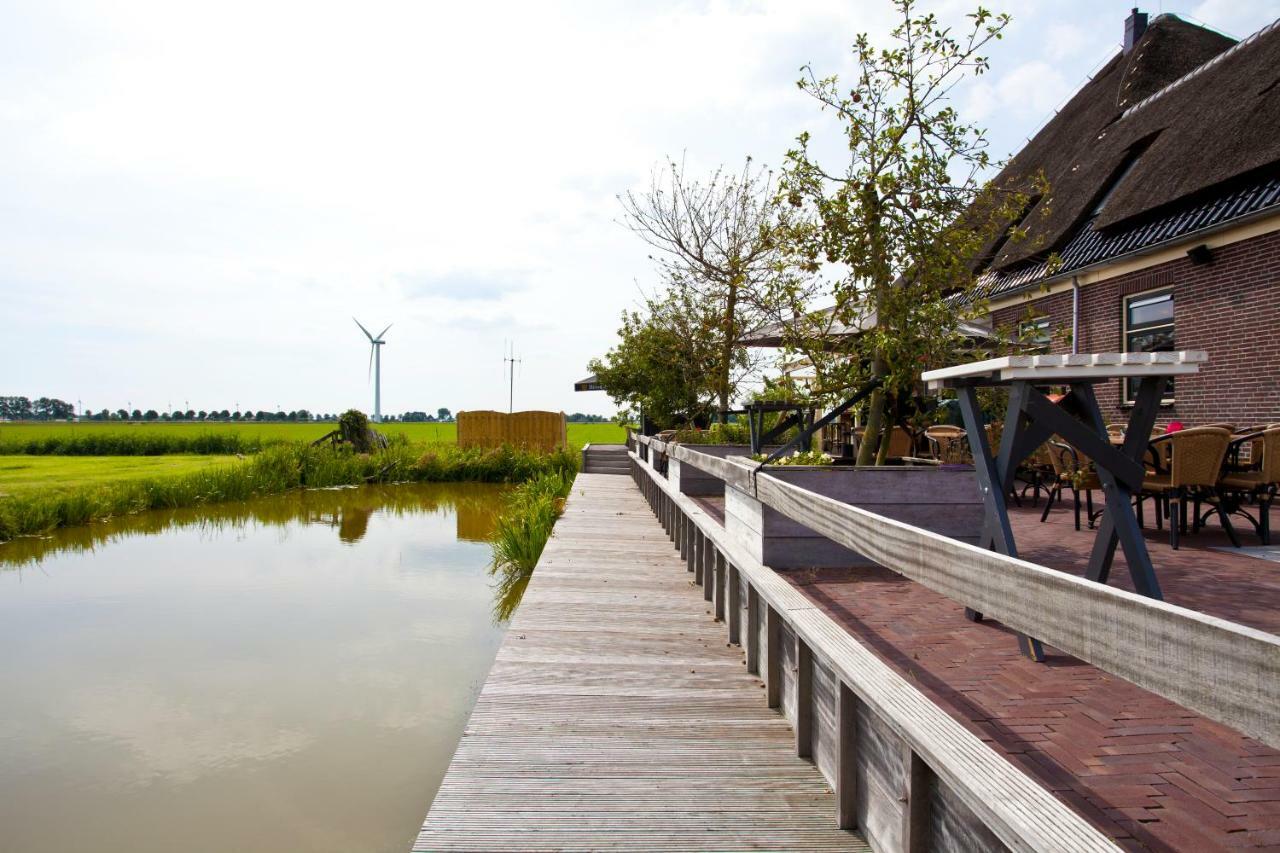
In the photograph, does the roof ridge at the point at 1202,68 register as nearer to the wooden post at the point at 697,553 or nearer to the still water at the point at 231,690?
the wooden post at the point at 697,553

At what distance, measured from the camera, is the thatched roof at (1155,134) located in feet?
29.6

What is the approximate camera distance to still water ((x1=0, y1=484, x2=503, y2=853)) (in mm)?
3693

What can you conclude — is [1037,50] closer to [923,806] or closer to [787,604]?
[787,604]

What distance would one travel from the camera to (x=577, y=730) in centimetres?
303

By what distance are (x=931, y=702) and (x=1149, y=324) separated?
10670 millimetres

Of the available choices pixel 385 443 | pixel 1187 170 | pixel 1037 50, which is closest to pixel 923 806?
pixel 1037 50

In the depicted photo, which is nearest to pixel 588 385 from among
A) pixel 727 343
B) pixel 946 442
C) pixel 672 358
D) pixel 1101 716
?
→ pixel 672 358

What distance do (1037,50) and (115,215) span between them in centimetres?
→ 1529

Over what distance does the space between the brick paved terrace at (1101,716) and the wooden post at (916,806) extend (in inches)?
10.2

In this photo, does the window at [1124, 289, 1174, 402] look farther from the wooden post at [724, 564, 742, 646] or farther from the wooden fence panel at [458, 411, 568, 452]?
the wooden fence panel at [458, 411, 568, 452]

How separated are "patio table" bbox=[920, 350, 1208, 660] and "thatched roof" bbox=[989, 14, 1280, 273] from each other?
131 inches

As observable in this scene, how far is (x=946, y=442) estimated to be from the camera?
8852mm

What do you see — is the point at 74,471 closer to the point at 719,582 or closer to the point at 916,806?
the point at 719,582

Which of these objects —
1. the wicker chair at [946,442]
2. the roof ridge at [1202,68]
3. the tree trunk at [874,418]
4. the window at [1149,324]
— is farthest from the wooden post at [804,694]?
the roof ridge at [1202,68]
